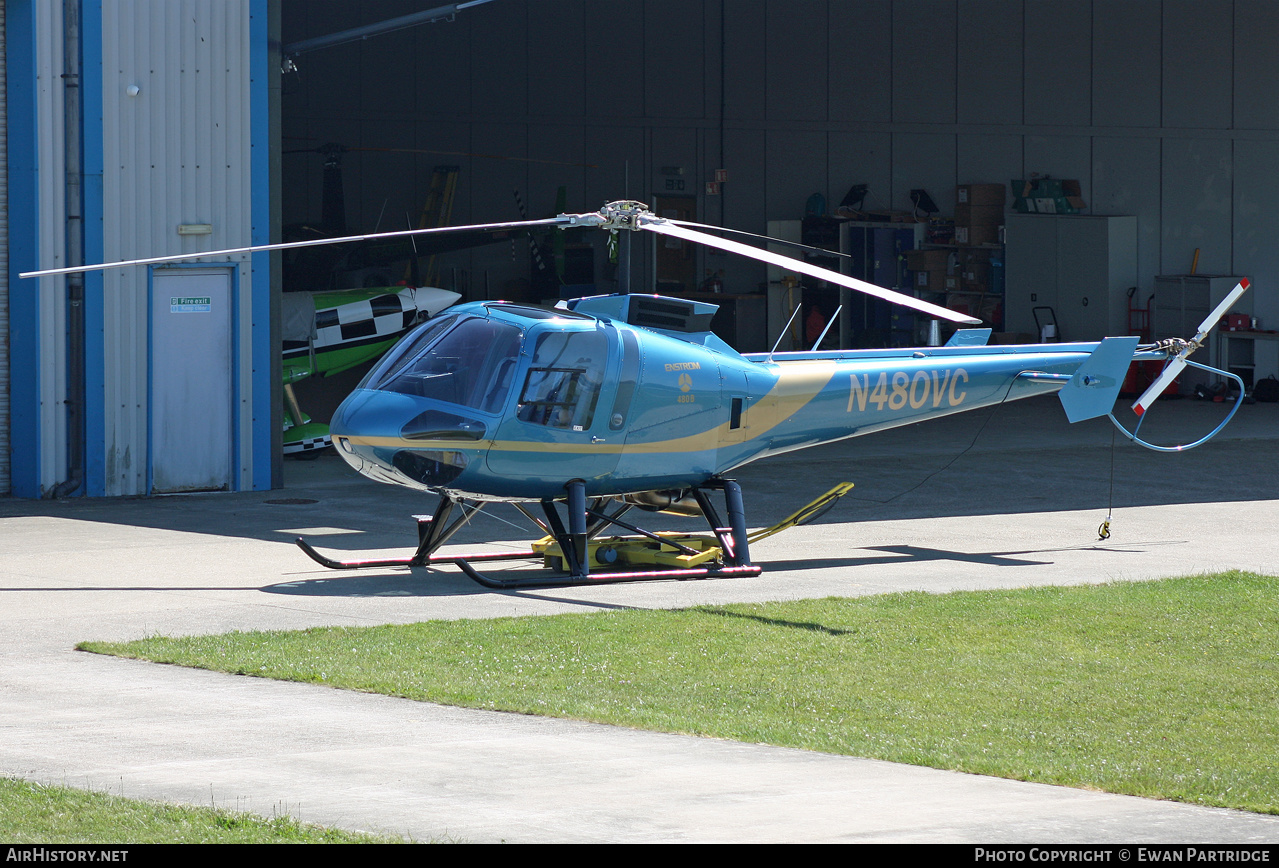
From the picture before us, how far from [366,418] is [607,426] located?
68.9 inches

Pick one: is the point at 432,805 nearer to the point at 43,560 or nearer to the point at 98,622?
the point at 98,622

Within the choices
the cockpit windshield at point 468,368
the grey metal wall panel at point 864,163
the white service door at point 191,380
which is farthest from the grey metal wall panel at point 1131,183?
the cockpit windshield at point 468,368

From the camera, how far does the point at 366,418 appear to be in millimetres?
11258

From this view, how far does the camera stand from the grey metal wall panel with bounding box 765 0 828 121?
3109 centimetres

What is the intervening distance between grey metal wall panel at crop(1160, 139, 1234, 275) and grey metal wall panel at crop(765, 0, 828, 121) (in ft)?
22.1

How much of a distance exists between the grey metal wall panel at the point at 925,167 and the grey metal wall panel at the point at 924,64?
36cm

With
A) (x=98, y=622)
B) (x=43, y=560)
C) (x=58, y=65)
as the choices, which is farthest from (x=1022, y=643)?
(x=58, y=65)

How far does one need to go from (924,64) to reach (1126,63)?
12.4 feet

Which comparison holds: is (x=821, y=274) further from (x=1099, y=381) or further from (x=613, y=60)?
(x=613, y=60)

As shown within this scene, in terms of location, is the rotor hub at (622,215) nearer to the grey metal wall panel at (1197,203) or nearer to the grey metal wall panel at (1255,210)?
the grey metal wall panel at (1197,203)

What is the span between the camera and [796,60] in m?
31.3

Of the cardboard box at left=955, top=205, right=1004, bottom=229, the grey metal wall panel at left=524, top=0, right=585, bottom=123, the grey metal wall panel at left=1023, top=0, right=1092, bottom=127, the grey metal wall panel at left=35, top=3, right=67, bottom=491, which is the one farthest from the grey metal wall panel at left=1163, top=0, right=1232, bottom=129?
the grey metal wall panel at left=35, top=3, right=67, bottom=491

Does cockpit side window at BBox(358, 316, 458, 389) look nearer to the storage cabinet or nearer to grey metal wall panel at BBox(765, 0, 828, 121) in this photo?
the storage cabinet

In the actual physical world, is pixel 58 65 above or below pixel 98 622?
above
